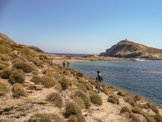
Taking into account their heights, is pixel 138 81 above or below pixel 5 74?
below

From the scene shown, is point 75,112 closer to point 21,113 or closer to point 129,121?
point 21,113

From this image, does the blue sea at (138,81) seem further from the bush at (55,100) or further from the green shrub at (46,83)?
the green shrub at (46,83)

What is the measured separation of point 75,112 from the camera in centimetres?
627

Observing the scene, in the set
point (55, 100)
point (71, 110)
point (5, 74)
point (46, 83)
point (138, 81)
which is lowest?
point (138, 81)

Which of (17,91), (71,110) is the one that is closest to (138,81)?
(71,110)

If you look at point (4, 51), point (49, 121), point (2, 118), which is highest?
point (4, 51)

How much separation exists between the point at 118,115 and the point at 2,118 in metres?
7.88

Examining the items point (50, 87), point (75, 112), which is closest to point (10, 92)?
point (50, 87)

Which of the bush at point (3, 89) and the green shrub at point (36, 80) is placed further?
the green shrub at point (36, 80)

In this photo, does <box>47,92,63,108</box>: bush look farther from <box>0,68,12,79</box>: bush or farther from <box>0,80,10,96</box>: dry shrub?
<box>0,68,12,79</box>: bush

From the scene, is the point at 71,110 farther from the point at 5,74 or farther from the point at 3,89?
the point at 5,74

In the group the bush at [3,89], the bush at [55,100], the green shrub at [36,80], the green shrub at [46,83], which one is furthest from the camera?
the green shrub at [46,83]

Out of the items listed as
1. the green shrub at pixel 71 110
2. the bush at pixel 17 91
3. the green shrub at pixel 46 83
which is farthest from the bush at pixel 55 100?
the green shrub at pixel 46 83

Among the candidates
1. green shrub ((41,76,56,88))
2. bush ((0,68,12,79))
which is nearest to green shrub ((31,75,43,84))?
green shrub ((41,76,56,88))
